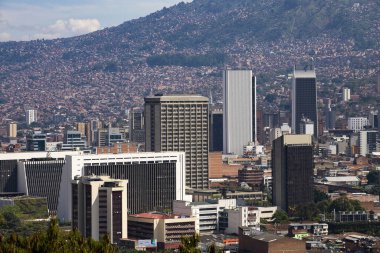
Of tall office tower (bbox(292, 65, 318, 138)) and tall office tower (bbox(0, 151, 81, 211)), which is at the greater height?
tall office tower (bbox(292, 65, 318, 138))

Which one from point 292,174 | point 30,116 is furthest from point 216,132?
point 30,116

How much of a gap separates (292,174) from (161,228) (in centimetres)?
1795

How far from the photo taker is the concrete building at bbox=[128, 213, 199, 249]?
6506cm

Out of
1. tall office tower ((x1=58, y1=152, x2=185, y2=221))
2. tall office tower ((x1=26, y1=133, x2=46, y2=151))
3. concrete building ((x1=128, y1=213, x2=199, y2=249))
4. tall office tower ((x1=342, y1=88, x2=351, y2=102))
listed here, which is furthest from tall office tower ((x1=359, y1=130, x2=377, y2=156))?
concrete building ((x1=128, y1=213, x2=199, y2=249))

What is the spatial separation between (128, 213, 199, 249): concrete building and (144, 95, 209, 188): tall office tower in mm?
20576

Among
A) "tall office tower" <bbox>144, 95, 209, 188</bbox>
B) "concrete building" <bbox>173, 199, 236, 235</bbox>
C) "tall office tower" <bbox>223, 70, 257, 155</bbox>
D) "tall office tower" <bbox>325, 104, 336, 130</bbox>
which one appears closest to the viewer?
"concrete building" <bbox>173, 199, 236, 235</bbox>

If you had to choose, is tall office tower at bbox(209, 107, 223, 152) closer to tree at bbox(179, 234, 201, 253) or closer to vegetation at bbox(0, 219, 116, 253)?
vegetation at bbox(0, 219, 116, 253)

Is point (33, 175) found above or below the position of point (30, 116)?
below

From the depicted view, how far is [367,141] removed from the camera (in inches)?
5162

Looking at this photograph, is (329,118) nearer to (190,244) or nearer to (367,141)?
(367,141)

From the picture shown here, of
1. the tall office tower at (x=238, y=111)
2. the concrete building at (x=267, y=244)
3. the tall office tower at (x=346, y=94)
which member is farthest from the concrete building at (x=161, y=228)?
the tall office tower at (x=346, y=94)

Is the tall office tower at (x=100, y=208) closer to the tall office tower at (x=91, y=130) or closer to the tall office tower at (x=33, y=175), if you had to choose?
the tall office tower at (x=33, y=175)

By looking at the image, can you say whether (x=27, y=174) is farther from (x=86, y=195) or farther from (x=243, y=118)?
(x=243, y=118)

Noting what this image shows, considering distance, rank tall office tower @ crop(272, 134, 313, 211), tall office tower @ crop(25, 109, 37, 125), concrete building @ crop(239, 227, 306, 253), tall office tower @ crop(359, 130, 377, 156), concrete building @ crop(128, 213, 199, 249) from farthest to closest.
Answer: tall office tower @ crop(25, 109, 37, 125)
tall office tower @ crop(359, 130, 377, 156)
tall office tower @ crop(272, 134, 313, 211)
concrete building @ crop(128, 213, 199, 249)
concrete building @ crop(239, 227, 306, 253)
